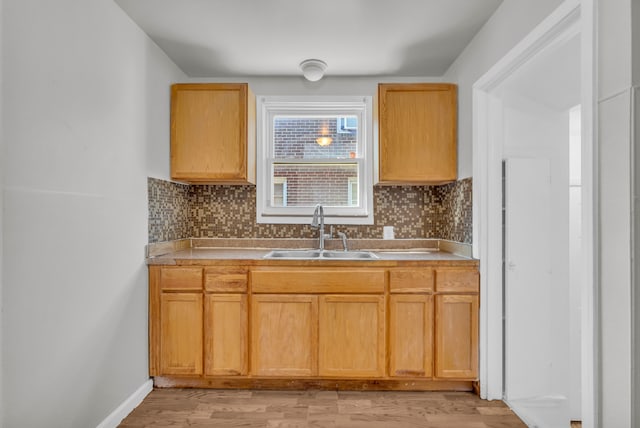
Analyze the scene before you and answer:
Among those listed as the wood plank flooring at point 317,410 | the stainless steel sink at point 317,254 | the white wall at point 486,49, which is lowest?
the wood plank flooring at point 317,410

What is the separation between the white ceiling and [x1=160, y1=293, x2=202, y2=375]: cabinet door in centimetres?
171

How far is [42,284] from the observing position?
151cm

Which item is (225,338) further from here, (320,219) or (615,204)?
(615,204)

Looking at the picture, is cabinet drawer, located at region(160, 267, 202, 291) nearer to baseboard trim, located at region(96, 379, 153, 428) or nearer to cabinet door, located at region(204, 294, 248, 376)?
cabinet door, located at region(204, 294, 248, 376)

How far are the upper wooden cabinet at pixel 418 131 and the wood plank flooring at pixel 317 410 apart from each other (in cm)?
152

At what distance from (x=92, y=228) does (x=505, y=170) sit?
2428 millimetres

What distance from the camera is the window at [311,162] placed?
10.4ft

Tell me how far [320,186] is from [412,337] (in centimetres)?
145

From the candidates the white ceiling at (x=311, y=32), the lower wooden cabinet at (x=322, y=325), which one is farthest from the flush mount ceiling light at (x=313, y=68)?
the lower wooden cabinet at (x=322, y=325)

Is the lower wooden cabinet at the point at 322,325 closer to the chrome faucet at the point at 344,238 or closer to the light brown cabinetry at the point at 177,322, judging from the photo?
the light brown cabinetry at the point at 177,322

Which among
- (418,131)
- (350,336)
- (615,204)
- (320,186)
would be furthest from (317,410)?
(418,131)

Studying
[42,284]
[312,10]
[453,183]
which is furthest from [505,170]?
[42,284]

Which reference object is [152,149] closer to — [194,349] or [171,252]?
[171,252]

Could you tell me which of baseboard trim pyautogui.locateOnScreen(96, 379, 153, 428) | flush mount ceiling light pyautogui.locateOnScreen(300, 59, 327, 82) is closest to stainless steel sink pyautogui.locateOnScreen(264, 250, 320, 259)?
baseboard trim pyautogui.locateOnScreen(96, 379, 153, 428)
